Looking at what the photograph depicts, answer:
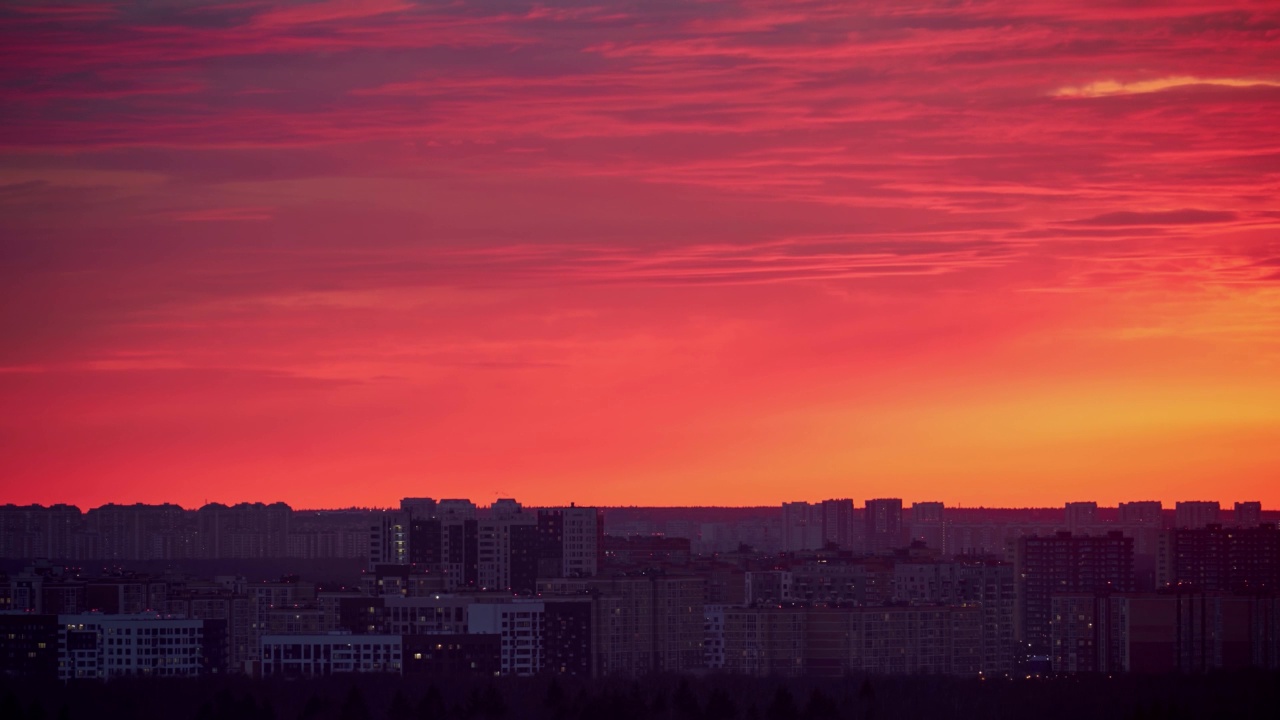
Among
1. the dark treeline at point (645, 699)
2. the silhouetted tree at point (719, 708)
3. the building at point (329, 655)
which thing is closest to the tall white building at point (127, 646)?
the building at point (329, 655)

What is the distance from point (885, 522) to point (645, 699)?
108 m

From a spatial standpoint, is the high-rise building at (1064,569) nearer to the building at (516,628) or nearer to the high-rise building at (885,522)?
the building at (516,628)

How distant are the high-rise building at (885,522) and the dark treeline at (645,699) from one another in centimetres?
9214

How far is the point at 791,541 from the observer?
193m

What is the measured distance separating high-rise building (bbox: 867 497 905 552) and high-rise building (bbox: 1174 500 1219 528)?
896 inches

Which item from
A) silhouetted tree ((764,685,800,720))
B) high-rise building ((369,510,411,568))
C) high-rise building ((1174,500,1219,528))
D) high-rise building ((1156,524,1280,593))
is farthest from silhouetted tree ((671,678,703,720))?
high-rise building ((1174,500,1219,528))

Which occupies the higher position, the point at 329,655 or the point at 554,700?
the point at 329,655

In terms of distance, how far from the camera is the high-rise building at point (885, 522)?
183500 millimetres

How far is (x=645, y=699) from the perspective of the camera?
79.1 meters

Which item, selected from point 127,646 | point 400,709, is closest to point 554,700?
point 400,709

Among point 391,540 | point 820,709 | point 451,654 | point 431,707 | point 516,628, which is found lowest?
point 820,709

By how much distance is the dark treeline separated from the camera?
7356cm

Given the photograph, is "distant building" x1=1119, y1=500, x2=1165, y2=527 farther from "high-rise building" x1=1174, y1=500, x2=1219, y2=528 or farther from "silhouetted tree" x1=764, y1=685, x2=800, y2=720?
"silhouetted tree" x1=764, y1=685, x2=800, y2=720

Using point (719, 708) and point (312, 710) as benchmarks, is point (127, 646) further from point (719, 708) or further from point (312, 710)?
point (719, 708)
